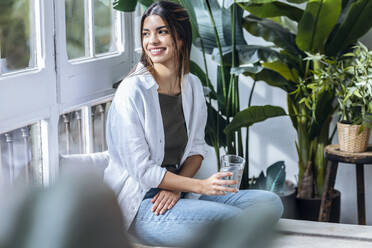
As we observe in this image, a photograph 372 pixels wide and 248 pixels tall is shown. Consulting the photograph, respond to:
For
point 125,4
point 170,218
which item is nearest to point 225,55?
point 125,4

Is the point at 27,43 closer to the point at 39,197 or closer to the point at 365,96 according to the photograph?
the point at 365,96

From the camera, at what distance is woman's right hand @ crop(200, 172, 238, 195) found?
1.78m

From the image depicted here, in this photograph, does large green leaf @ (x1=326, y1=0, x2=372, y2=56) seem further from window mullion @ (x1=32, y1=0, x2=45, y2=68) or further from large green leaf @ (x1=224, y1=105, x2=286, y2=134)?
window mullion @ (x1=32, y1=0, x2=45, y2=68)

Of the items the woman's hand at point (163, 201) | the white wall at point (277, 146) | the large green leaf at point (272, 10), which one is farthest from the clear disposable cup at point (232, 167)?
the white wall at point (277, 146)

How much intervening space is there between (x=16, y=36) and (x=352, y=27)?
62.3 inches

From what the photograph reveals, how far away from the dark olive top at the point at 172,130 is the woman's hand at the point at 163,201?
0.51 ft

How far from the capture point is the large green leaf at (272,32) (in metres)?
2.78

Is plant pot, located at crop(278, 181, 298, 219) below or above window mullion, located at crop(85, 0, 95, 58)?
below

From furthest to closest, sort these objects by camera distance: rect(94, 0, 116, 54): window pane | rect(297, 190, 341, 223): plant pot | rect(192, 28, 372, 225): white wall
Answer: rect(192, 28, 372, 225): white wall → rect(297, 190, 341, 223): plant pot → rect(94, 0, 116, 54): window pane

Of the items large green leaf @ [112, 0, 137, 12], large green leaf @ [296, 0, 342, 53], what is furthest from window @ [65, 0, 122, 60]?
large green leaf @ [296, 0, 342, 53]

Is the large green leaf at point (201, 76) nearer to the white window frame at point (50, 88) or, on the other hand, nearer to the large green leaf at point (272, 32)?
the large green leaf at point (272, 32)

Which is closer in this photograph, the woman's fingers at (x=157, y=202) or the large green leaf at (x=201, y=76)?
the woman's fingers at (x=157, y=202)

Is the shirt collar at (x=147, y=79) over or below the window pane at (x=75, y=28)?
→ below

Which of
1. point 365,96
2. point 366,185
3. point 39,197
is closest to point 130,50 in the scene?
point 365,96
